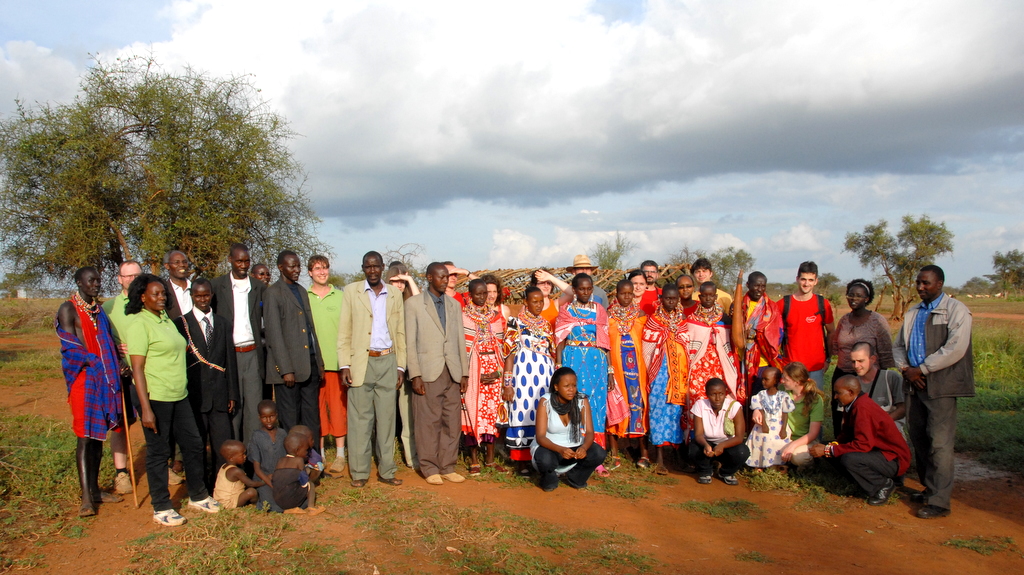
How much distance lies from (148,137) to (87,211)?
1.62 m

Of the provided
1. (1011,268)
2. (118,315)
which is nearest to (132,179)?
(118,315)

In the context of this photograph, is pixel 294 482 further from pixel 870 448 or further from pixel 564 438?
pixel 870 448

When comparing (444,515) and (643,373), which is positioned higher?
(643,373)

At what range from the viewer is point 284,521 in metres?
4.63

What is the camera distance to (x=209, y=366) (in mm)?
5160

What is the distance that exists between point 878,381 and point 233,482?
5848 mm

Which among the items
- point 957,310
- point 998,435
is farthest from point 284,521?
point 998,435

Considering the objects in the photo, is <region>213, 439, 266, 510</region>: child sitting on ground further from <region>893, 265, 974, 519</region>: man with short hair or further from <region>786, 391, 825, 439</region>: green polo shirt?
<region>893, 265, 974, 519</region>: man with short hair

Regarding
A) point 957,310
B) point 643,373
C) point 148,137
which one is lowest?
point 643,373

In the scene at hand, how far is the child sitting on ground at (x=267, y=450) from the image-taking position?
495cm

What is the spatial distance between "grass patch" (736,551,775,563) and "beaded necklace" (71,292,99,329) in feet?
16.9

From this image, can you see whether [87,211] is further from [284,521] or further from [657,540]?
[657,540]

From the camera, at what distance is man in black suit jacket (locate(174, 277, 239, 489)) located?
5137 mm

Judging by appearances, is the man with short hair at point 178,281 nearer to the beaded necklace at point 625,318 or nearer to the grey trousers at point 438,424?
the grey trousers at point 438,424
